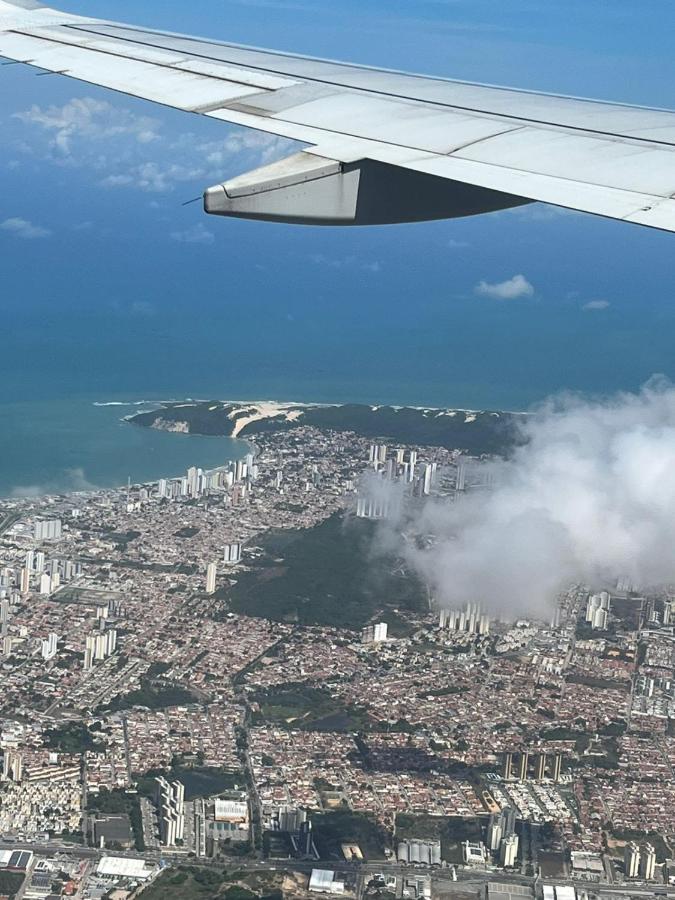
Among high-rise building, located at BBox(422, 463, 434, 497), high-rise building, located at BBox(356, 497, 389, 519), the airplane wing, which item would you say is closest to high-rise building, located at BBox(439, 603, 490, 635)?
high-rise building, located at BBox(356, 497, 389, 519)

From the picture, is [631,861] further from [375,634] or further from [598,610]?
[598,610]

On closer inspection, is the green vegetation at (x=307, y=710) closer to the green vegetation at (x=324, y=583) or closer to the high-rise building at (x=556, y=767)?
the high-rise building at (x=556, y=767)

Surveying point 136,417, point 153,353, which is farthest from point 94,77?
point 153,353

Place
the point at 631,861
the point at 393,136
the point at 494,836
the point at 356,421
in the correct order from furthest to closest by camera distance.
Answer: the point at 356,421 → the point at 494,836 → the point at 631,861 → the point at 393,136

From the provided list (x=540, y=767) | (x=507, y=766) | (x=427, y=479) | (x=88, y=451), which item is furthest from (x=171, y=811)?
(x=88, y=451)

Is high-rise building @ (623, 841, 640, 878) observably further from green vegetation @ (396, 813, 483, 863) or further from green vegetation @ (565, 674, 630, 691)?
green vegetation @ (565, 674, 630, 691)

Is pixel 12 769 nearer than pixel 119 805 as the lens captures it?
No

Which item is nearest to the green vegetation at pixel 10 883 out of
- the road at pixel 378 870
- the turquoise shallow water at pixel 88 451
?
the road at pixel 378 870
